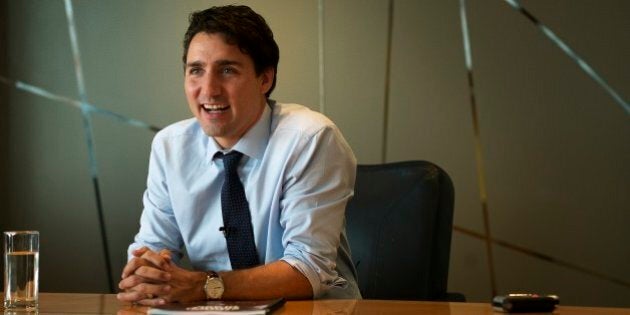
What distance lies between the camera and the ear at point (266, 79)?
8.39ft

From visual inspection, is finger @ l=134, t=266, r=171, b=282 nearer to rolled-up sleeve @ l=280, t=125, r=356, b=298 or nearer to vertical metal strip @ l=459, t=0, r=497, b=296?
rolled-up sleeve @ l=280, t=125, r=356, b=298

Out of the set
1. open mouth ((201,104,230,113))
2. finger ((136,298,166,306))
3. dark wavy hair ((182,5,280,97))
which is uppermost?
dark wavy hair ((182,5,280,97))

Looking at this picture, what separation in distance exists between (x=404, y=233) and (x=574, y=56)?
125 centimetres

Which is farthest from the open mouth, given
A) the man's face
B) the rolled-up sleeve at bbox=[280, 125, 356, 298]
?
the rolled-up sleeve at bbox=[280, 125, 356, 298]

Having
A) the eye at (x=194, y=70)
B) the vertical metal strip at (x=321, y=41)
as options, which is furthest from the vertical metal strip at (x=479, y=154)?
the eye at (x=194, y=70)

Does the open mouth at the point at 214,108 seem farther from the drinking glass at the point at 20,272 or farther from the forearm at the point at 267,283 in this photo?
the drinking glass at the point at 20,272

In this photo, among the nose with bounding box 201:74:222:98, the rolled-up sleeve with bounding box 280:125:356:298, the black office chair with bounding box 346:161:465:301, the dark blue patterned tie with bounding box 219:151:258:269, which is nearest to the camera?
the rolled-up sleeve with bounding box 280:125:356:298

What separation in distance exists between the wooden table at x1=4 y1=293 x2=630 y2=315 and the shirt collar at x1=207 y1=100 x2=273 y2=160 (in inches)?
21.1

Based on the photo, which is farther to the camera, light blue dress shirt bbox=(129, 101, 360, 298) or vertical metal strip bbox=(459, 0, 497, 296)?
vertical metal strip bbox=(459, 0, 497, 296)

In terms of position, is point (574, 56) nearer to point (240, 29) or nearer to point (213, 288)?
point (240, 29)

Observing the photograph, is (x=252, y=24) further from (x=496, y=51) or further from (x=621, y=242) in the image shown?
(x=621, y=242)

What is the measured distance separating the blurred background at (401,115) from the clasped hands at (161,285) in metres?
1.69

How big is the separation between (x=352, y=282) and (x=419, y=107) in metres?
1.33

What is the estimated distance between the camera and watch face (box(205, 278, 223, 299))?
205 centimetres
